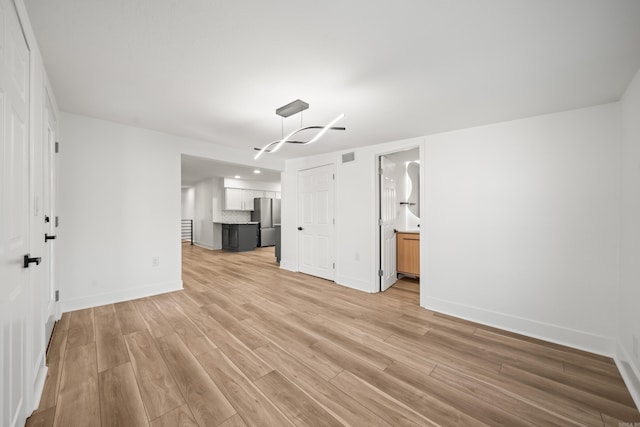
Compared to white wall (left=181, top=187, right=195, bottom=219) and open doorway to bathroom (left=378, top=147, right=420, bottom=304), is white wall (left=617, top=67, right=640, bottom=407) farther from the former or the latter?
white wall (left=181, top=187, right=195, bottom=219)

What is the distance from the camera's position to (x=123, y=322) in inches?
105

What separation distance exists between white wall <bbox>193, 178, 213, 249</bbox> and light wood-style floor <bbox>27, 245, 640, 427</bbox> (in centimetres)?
546

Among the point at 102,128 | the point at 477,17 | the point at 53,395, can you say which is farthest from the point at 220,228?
the point at 477,17

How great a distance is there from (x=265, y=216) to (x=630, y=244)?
798 cm

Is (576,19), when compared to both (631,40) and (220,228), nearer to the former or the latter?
(631,40)

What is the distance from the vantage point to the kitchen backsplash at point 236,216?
8.40 metres

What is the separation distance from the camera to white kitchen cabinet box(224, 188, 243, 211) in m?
7.95

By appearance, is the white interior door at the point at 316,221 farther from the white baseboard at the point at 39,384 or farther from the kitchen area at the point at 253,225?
the white baseboard at the point at 39,384

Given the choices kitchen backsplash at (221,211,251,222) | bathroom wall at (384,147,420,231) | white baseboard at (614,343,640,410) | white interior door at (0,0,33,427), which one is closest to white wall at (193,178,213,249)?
kitchen backsplash at (221,211,251,222)

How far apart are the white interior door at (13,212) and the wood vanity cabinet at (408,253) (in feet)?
14.6

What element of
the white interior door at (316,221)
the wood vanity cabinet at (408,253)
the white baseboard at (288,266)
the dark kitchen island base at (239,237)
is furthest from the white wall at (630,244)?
the dark kitchen island base at (239,237)

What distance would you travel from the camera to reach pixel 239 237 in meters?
7.53

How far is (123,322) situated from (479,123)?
15.0 ft

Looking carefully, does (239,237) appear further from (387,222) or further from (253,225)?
(387,222)
